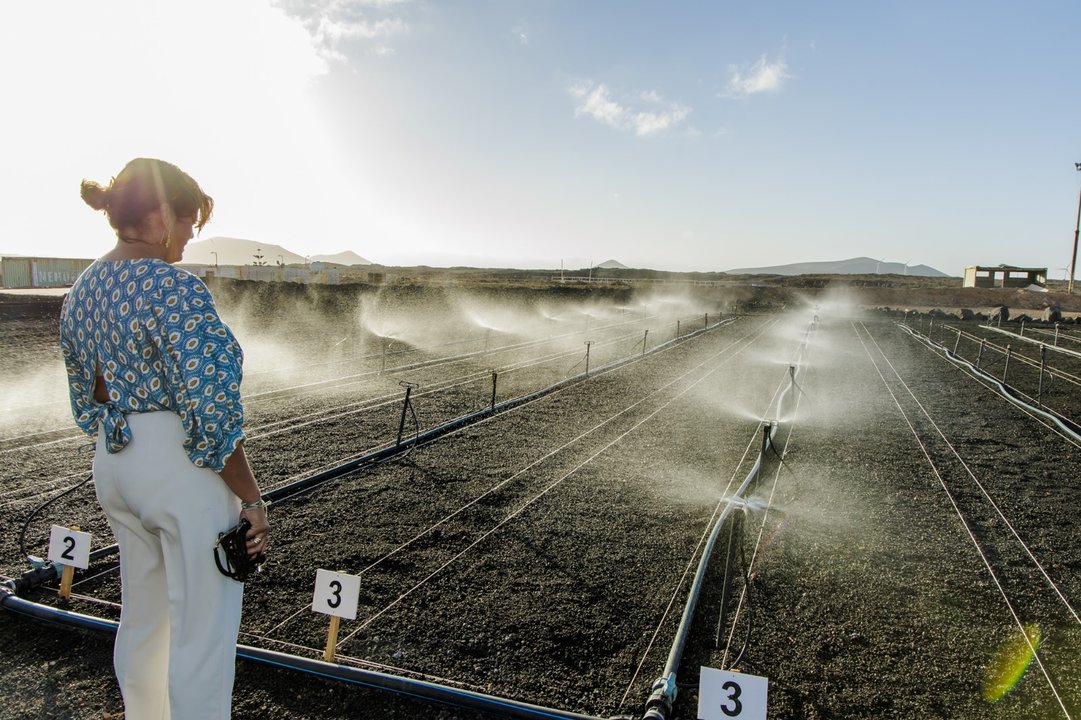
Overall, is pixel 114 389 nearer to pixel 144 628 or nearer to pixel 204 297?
pixel 204 297

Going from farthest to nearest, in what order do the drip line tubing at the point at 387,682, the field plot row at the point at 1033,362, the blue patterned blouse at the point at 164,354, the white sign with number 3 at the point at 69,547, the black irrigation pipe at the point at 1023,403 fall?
the field plot row at the point at 1033,362 < the black irrigation pipe at the point at 1023,403 < the white sign with number 3 at the point at 69,547 < the drip line tubing at the point at 387,682 < the blue patterned blouse at the point at 164,354

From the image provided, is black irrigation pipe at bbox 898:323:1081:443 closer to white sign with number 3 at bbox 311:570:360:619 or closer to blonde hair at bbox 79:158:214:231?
white sign with number 3 at bbox 311:570:360:619

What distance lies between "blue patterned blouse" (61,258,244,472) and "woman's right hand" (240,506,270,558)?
0.20m

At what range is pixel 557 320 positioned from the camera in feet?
105

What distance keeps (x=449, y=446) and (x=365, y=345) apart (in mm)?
12533

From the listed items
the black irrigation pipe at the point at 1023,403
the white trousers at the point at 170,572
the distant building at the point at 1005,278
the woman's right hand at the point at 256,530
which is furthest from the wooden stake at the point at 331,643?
the distant building at the point at 1005,278

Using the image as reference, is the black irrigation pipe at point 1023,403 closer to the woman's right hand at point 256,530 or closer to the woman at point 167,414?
the woman's right hand at point 256,530

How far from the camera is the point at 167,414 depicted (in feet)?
5.25

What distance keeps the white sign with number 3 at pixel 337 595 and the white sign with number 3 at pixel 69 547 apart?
1.49m

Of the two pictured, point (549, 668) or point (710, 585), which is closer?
point (549, 668)

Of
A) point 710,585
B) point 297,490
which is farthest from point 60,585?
point 710,585

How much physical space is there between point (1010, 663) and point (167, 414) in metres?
4.43

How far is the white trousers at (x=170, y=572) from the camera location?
1.58 m

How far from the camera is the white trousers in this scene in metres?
1.58
